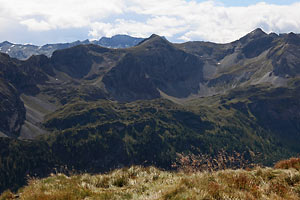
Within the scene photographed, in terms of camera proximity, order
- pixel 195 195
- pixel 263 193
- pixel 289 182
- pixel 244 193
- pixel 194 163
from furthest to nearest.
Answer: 1. pixel 194 163
2. pixel 289 182
3. pixel 263 193
4. pixel 244 193
5. pixel 195 195

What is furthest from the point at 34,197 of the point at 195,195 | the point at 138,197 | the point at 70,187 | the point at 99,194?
the point at 195,195

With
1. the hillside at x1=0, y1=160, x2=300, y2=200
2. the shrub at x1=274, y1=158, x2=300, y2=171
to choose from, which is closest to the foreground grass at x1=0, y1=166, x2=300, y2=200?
the hillside at x1=0, y1=160, x2=300, y2=200

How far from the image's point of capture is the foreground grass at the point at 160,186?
9.77 m

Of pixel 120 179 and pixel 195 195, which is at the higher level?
pixel 195 195

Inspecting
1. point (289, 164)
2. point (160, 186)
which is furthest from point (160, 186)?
point (289, 164)

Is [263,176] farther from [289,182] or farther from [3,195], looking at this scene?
[3,195]

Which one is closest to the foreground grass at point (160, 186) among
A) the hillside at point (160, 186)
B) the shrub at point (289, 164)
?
the hillside at point (160, 186)

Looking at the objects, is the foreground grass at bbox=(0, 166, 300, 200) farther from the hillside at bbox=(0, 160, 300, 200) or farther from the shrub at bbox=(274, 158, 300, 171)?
the shrub at bbox=(274, 158, 300, 171)

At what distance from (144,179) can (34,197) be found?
16.3 ft

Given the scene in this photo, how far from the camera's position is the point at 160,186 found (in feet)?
35.9

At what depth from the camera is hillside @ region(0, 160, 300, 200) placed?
9773 millimetres

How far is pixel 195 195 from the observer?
363 inches

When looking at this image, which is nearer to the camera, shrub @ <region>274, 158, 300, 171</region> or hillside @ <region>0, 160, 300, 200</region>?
hillside @ <region>0, 160, 300, 200</region>

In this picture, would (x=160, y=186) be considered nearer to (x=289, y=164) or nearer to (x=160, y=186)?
(x=160, y=186)
